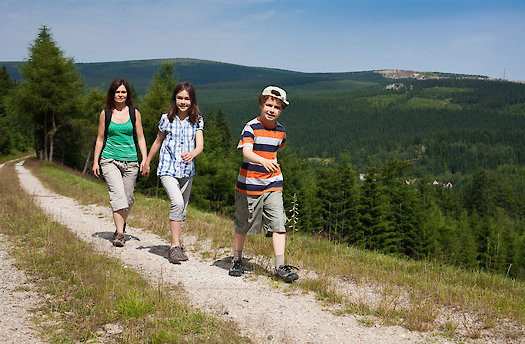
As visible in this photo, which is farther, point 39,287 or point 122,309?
point 39,287

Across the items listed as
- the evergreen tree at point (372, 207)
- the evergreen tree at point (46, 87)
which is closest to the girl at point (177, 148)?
the evergreen tree at point (46, 87)

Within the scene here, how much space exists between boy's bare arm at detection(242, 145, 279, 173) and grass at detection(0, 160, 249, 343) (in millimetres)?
1744

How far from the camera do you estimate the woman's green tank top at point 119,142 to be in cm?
703

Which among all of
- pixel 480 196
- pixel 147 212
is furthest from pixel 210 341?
pixel 480 196

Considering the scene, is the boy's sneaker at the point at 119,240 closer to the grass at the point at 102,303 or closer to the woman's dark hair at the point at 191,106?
the grass at the point at 102,303

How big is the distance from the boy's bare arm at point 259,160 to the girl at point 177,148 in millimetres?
1174

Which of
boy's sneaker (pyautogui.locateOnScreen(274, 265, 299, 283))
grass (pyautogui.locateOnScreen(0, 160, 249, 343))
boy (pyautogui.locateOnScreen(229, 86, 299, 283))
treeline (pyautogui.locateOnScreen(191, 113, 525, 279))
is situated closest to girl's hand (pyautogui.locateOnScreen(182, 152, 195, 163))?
boy (pyautogui.locateOnScreen(229, 86, 299, 283))

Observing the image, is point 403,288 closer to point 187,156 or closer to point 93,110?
point 187,156

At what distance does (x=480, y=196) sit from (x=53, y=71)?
99595 millimetres

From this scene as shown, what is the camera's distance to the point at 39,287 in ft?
16.1

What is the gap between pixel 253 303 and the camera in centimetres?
479

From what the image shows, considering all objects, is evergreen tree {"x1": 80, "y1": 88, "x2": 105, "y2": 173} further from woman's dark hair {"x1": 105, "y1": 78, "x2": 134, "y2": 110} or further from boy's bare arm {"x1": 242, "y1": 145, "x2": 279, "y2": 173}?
boy's bare arm {"x1": 242, "y1": 145, "x2": 279, "y2": 173}

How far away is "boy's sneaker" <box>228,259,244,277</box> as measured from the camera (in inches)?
228

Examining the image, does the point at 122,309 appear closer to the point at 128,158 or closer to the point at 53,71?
the point at 128,158
